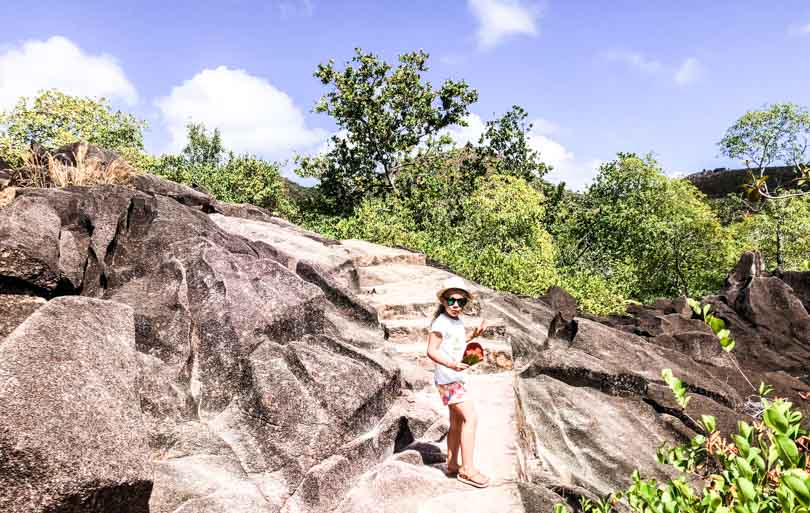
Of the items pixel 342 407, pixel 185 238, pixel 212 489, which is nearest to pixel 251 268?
pixel 185 238

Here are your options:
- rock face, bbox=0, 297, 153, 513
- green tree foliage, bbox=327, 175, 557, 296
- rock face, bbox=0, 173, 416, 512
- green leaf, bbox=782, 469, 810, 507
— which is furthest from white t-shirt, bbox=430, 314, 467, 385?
green tree foliage, bbox=327, 175, 557, 296

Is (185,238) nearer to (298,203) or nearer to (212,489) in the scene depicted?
(212,489)

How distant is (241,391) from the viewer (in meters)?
5.88

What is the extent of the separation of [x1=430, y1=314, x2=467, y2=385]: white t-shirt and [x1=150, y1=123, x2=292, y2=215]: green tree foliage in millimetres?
25252

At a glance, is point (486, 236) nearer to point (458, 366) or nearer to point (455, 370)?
point (455, 370)

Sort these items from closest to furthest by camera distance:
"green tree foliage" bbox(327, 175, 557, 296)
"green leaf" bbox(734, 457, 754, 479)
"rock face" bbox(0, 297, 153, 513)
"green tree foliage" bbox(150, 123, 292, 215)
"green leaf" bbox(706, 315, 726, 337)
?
"green leaf" bbox(734, 457, 754, 479) → "green leaf" bbox(706, 315, 726, 337) → "rock face" bbox(0, 297, 153, 513) → "green tree foliage" bbox(327, 175, 557, 296) → "green tree foliage" bbox(150, 123, 292, 215)

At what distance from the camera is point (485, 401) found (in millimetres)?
7938

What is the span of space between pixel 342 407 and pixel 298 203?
30.1m

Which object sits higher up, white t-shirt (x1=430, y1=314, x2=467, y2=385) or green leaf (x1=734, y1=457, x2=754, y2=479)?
green leaf (x1=734, y1=457, x2=754, y2=479)

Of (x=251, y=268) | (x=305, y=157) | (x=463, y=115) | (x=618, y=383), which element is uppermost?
(x=463, y=115)

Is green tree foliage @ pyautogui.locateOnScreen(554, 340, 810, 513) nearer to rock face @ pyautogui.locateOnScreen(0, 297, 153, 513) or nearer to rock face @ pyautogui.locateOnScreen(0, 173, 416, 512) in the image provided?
rock face @ pyautogui.locateOnScreen(0, 297, 153, 513)

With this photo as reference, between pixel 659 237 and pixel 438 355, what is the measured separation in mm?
31758

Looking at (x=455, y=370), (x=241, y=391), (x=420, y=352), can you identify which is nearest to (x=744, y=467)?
(x=455, y=370)

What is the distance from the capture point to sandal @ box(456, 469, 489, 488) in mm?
5355
